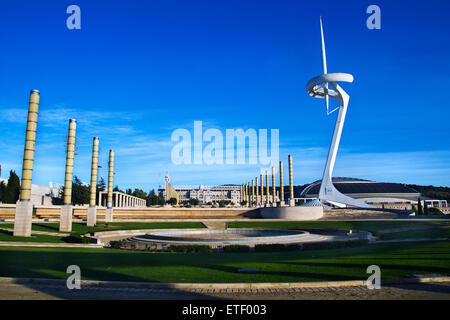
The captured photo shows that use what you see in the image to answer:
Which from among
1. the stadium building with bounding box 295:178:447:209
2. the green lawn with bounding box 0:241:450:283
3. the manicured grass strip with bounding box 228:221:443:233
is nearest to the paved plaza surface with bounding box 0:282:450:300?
the green lawn with bounding box 0:241:450:283

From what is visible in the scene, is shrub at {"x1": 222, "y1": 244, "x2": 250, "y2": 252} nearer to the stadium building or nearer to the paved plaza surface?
the paved plaza surface

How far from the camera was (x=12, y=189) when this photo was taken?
54.4 metres

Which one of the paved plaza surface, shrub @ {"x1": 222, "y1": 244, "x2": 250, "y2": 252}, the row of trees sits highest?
the row of trees

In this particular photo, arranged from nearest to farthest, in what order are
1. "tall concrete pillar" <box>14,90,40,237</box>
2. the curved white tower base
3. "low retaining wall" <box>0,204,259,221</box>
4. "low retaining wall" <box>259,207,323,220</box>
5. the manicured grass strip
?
1. "tall concrete pillar" <box>14,90,40,237</box>
2. the manicured grass strip
3. "low retaining wall" <box>0,204,259,221</box>
4. "low retaining wall" <box>259,207,323,220</box>
5. the curved white tower base

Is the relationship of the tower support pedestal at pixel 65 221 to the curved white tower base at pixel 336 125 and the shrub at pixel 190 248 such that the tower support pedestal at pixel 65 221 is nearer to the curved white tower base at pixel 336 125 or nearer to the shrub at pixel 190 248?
the shrub at pixel 190 248

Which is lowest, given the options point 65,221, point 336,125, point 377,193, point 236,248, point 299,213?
point 236,248

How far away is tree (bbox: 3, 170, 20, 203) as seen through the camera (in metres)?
53.1

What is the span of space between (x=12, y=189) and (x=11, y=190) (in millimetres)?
286

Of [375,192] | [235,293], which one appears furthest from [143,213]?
[375,192]

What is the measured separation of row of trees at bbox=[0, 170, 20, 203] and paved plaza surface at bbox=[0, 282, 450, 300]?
52.1m

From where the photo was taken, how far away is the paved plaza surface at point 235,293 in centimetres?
792

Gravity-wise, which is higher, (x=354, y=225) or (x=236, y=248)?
(x=354, y=225)

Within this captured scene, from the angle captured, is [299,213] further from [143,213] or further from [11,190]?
[11,190]
